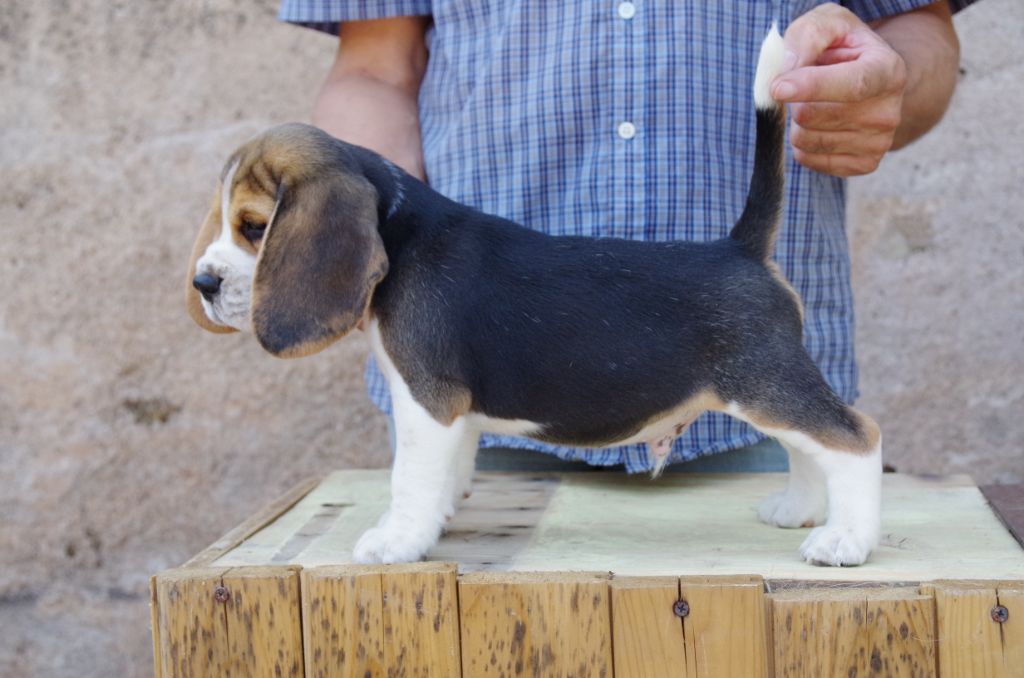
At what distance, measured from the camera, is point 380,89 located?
8.02 feet

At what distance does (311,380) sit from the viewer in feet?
10.3

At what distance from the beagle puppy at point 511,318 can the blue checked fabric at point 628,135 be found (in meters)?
0.49

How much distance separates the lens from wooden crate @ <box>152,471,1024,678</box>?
1.41m

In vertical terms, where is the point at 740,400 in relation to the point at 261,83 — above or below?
below

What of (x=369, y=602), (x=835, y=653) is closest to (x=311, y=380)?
(x=369, y=602)

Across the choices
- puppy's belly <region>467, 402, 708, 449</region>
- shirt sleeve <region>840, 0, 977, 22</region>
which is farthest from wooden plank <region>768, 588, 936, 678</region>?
shirt sleeve <region>840, 0, 977, 22</region>

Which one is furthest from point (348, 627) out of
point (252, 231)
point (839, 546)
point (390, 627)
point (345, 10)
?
point (345, 10)

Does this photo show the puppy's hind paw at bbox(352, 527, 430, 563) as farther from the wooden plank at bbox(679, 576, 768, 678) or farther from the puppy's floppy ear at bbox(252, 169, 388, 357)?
the wooden plank at bbox(679, 576, 768, 678)

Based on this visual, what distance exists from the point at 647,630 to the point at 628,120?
1107mm

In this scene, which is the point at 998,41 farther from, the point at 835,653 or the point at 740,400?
the point at 835,653

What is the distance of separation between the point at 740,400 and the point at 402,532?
1.81 ft

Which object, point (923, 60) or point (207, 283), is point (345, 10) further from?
point (923, 60)

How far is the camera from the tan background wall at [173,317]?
9.96ft

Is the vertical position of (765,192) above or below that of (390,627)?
above
